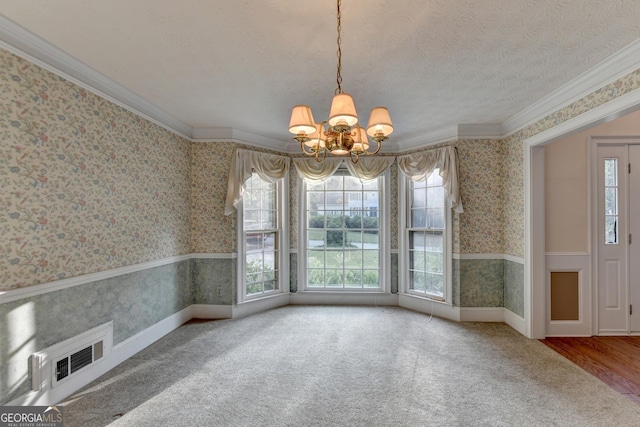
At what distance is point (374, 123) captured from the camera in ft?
6.28

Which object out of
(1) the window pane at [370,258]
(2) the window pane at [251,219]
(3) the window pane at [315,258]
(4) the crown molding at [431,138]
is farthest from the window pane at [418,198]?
(2) the window pane at [251,219]

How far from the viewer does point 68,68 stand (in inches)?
87.2

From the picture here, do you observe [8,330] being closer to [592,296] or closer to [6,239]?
[6,239]

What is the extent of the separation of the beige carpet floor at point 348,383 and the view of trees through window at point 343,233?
1.20 metres

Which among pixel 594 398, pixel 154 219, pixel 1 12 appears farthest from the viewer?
pixel 154 219

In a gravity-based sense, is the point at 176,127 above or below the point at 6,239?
above

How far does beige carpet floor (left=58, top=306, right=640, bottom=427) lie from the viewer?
1991 mm

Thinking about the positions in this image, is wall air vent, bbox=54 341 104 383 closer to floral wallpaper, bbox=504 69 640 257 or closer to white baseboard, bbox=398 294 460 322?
white baseboard, bbox=398 294 460 322

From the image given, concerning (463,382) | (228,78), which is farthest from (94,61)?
(463,382)

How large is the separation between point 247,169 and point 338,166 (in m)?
1.38

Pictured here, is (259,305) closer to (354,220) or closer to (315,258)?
(315,258)

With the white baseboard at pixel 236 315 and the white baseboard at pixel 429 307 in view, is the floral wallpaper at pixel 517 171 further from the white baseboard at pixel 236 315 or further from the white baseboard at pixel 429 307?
the white baseboard at pixel 429 307

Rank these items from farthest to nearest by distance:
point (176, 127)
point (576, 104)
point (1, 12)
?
point (176, 127), point (576, 104), point (1, 12)

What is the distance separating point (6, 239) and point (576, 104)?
4.60 metres
